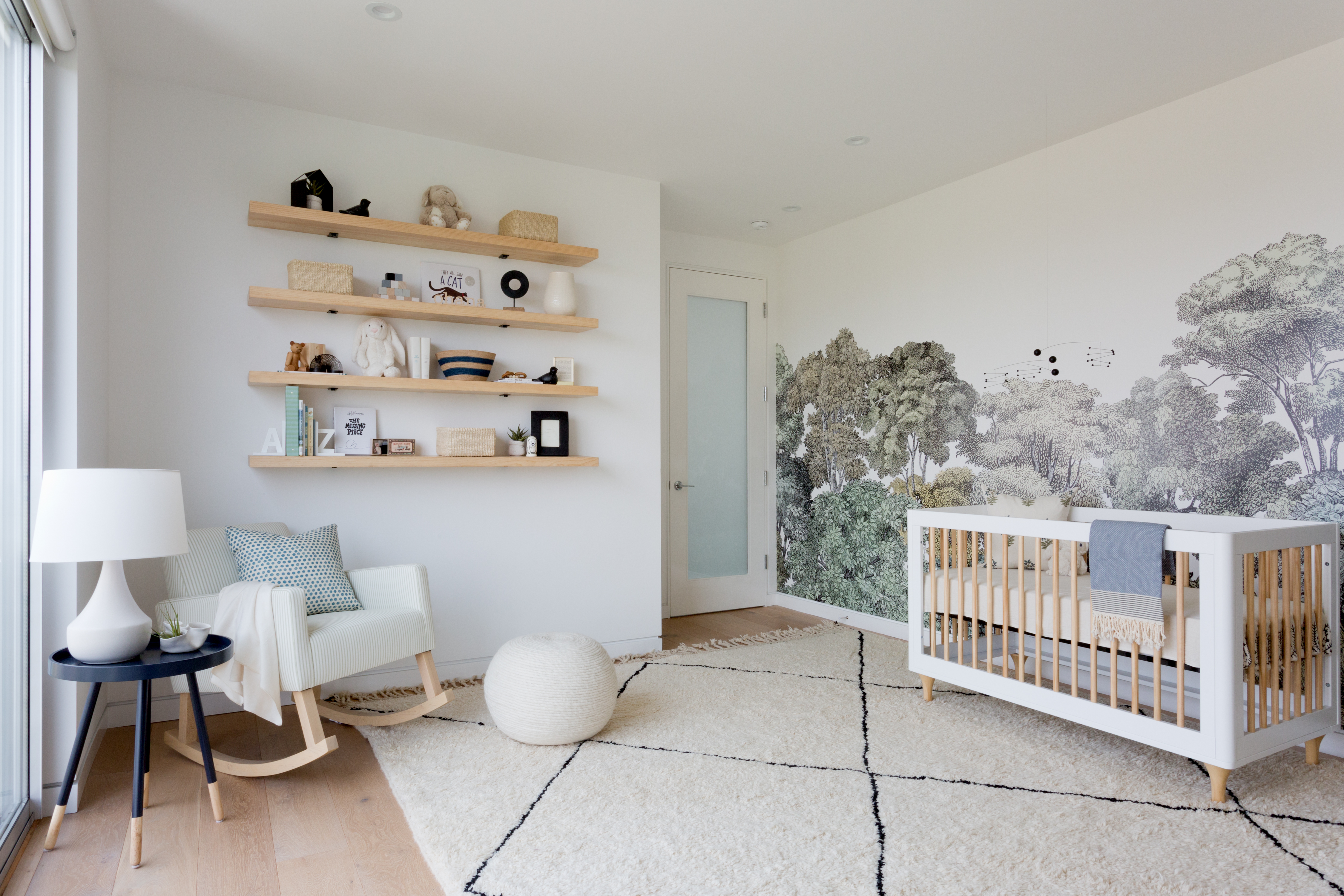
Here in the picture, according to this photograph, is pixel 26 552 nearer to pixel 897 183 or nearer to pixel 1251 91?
pixel 897 183

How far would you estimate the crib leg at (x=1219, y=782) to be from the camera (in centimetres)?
221

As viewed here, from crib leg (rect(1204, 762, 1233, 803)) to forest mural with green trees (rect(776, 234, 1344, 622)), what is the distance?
1087 millimetres

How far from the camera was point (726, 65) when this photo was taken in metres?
2.87

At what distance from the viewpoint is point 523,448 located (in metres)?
3.64

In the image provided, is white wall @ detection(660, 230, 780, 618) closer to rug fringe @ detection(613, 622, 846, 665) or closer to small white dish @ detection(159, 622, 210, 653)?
rug fringe @ detection(613, 622, 846, 665)

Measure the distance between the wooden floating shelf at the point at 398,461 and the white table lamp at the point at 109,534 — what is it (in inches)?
38.0

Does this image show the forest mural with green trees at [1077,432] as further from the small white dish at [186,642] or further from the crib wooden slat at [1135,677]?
the small white dish at [186,642]

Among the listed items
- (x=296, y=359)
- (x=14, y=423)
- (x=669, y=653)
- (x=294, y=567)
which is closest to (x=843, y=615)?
(x=669, y=653)

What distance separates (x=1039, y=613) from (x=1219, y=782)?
660mm

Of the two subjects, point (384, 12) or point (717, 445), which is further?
point (717, 445)

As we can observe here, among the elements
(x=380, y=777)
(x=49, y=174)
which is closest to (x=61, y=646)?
(x=380, y=777)

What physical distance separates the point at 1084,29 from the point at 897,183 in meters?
1.51

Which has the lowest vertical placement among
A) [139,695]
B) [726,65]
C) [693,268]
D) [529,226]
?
[139,695]

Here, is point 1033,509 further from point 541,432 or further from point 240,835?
point 240,835
